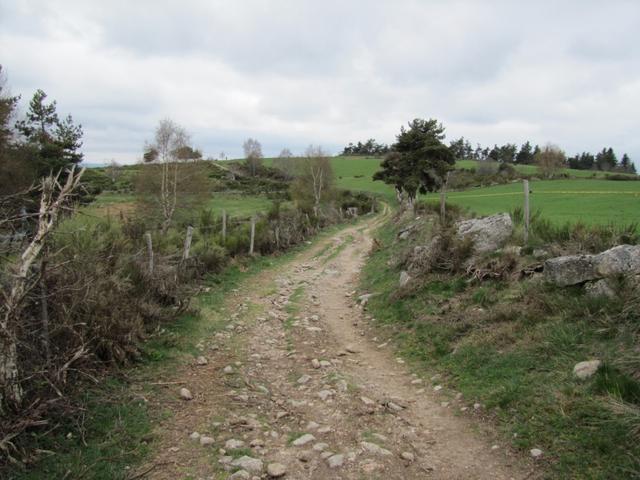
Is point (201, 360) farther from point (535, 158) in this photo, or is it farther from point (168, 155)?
point (535, 158)

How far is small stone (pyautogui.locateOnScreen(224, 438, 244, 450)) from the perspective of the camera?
13.0 feet

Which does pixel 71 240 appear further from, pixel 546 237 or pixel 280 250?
pixel 280 250

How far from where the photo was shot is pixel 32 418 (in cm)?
352

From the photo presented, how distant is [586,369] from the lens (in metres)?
4.32

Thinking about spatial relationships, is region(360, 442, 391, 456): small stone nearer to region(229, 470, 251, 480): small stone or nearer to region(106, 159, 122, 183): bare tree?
region(229, 470, 251, 480): small stone

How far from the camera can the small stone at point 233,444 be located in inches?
156

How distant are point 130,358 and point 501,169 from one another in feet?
264

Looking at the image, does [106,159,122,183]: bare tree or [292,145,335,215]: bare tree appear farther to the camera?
[106,159,122,183]: bare tree

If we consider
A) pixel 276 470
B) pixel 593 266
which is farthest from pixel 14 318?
pixel 593 266

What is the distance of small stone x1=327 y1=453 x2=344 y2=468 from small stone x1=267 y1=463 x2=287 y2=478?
0.42m

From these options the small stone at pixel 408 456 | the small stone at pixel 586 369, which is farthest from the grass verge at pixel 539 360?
the small stone at pixel 408 456

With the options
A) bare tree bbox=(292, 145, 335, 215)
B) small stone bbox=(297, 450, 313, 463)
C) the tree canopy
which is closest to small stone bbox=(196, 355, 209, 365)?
small stone bbox=(297, 450, 313, 463)

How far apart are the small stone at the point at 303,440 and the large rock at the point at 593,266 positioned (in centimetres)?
440

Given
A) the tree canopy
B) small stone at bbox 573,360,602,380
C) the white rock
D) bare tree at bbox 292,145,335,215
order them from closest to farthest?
small stone at bbox 573,360,602,380
the white rock
the tree canopy
bare tree at bbox 292,145,335,215
